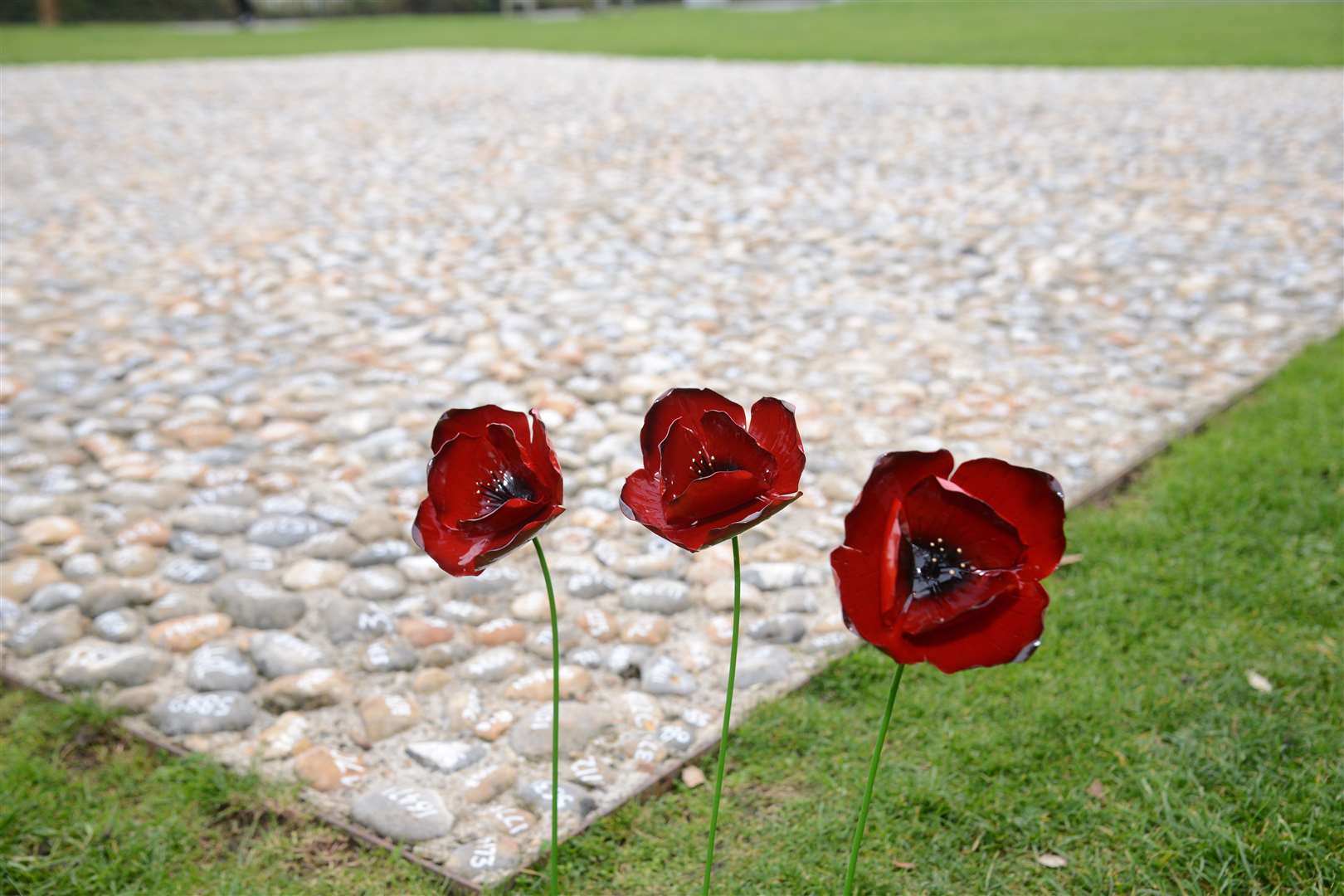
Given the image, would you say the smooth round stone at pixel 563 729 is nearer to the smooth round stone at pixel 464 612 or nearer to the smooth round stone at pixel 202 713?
the smooth round stone at pixel 464 612

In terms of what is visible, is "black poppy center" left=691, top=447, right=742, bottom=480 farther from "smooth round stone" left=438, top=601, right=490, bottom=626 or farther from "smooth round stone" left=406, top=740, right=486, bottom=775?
"smooth round stone" left=438, top=601, right=490, bottom=626

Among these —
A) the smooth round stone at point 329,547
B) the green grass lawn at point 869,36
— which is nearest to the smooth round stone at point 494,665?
the smooth round stone at point 329,547

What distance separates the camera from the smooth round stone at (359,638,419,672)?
8.80ft

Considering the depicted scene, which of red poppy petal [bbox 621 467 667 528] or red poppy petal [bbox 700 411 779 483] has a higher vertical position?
red poppy petal [bbox 700 411 779 483]

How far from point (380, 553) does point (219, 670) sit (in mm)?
611

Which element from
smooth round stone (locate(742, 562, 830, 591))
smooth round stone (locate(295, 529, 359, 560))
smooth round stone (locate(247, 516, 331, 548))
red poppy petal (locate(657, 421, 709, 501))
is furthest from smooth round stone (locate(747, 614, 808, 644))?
red poppy petal (locate(657, 421, 709, 501))

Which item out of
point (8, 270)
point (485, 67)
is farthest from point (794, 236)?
point (485, 67)

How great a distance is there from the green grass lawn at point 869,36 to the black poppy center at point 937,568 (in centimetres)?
1359

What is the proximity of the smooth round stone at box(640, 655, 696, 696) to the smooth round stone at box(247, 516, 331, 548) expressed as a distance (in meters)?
1.15

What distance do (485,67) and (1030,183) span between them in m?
9.09

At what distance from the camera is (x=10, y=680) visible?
2.60 m

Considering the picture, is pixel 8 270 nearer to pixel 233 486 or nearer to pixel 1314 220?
pixel 233 486

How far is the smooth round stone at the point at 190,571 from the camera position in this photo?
9.87 ft

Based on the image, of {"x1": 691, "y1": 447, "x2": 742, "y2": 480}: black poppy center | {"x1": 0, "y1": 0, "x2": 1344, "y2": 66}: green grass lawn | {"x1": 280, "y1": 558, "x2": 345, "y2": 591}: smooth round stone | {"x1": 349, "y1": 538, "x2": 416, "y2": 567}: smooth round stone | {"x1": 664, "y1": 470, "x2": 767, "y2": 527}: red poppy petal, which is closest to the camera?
{"x1": 664, "y1": 470, "x2": 767, "y2": 527}: red poppy petal
